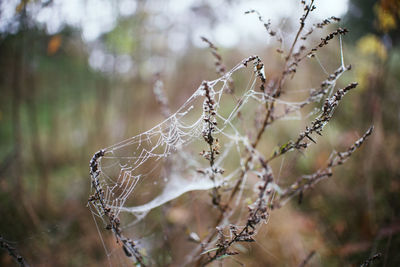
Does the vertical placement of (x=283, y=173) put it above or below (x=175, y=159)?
below

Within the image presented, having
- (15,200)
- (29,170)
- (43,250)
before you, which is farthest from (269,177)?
(29,170)

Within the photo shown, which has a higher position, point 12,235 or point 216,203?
point 12,235

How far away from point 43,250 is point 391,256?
379cm

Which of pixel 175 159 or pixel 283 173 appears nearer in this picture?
pixel 283 173

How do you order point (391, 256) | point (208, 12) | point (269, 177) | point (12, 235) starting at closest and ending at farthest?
point (269, 177)
point (391, 256)
point (12, 235)
point (208, 12)

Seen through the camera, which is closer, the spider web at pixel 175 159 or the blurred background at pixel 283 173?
the spider web at pixel 175 159

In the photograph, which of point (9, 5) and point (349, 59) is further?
point (349, 59)

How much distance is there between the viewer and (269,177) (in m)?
0.79

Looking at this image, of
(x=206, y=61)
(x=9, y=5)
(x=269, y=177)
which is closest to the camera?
(x=269, y=177)

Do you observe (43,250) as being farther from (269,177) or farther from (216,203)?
(269,177)

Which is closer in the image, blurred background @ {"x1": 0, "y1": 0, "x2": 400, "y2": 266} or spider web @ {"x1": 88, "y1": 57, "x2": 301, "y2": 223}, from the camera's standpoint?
spider web @ {"x1": 88, "y1": 57, "x2": 301, "y2": 223}

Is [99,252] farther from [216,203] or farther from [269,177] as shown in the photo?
[269,177]

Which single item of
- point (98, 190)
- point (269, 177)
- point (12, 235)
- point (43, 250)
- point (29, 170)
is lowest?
point (269, 177)

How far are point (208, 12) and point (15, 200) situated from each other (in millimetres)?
5762
